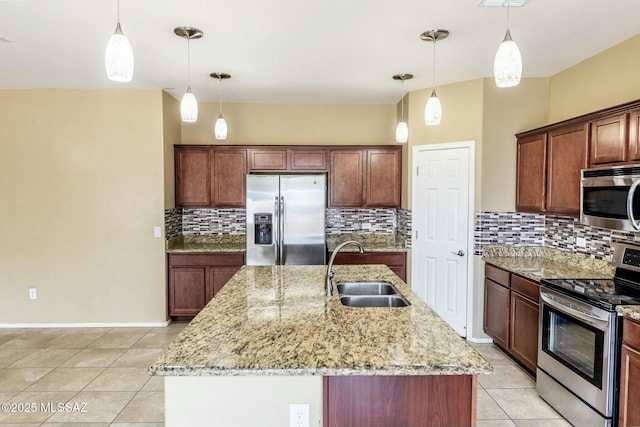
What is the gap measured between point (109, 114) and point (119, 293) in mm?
1998

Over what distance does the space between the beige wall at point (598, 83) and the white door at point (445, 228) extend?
2.89 feet

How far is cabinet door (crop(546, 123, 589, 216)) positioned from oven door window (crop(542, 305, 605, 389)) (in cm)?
89

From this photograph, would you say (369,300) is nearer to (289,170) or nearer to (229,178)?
(289,170)

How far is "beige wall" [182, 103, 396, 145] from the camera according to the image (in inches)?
193

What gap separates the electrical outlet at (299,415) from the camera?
4.76 feet

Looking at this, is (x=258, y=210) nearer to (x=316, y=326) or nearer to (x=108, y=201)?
(x=108, y=201)

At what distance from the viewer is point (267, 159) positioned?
183 inches

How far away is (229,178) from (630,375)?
4.01 metres

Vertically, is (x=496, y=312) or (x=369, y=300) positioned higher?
(x=369, y=300)

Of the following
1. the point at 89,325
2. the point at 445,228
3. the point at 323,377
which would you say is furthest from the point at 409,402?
the point at 89,325

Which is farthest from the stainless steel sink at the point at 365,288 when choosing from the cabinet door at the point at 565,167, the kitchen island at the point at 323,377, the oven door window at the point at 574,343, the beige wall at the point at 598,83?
the beige wall at the point at 598,83

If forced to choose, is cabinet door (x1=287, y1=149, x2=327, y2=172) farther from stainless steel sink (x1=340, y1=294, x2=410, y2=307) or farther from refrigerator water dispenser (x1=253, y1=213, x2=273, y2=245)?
stainless steel sink (x1=340, y1=294, x2=410, y2=307)

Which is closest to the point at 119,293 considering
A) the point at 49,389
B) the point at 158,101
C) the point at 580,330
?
the point at 49,389

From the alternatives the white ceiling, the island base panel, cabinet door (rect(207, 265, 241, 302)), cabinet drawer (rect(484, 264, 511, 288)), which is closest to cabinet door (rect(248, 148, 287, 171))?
the white ceiling
